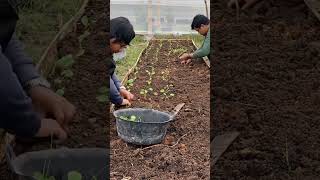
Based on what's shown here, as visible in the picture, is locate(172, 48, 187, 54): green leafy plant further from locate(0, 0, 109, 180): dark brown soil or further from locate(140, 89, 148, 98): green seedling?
locate(140, 89, 148, 98): green seedling

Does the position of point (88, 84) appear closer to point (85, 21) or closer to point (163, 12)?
point (85, 21)

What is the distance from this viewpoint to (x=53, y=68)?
373cm

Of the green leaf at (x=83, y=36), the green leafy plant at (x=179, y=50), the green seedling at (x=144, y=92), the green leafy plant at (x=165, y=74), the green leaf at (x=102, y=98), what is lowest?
the green leafy plant at (x=179, y=50)

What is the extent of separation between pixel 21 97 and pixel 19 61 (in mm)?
323

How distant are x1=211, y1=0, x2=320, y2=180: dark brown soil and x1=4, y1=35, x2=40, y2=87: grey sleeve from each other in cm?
115

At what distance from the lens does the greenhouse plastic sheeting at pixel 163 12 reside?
6.74 meters

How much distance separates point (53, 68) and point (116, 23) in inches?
22.4

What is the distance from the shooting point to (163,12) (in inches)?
272

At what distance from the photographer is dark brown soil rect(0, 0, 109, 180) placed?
3092 mm

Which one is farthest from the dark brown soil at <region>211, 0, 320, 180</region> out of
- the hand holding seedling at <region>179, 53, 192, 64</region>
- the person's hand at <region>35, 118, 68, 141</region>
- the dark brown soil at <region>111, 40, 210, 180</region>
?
the person's hand at <region>35, 118, 68, 141</region>

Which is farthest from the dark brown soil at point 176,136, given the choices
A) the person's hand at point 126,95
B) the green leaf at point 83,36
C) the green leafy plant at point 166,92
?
the green leaf at point 83,36

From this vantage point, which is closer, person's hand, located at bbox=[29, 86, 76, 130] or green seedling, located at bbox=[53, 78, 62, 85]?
person's hand, located at bbox=[29, 86, 76, 130]

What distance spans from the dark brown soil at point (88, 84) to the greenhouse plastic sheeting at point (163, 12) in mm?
1061

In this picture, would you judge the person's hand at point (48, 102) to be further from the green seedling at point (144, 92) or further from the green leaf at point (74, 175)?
the green seedling at point (144, 92)
